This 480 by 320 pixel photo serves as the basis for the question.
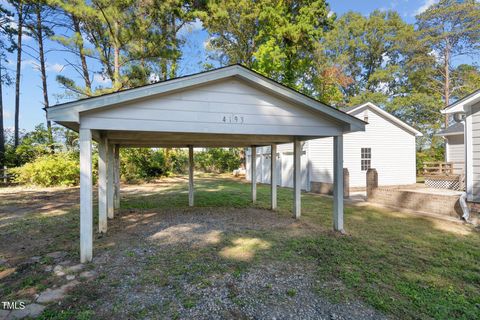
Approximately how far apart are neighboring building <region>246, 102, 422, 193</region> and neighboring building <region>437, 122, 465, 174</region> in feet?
6.32

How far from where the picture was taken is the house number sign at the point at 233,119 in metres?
4.84

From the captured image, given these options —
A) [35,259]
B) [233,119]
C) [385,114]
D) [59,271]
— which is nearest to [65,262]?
[59,271]

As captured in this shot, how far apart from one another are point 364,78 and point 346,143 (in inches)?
936

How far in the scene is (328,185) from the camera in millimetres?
12539

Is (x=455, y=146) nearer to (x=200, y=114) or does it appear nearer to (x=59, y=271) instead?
(x=200, y=114)

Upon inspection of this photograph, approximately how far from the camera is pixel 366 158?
47.8 feet

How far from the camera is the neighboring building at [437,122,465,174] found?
48.2ft

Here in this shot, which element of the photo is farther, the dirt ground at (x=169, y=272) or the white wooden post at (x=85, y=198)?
the white wooden post at (x=85, y=198)

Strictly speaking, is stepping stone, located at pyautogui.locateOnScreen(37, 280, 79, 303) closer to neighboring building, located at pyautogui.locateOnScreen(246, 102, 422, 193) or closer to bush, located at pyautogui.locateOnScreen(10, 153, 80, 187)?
neighboring building, located at pyautogui.locateOnScreen(246, 102, 422, 193)

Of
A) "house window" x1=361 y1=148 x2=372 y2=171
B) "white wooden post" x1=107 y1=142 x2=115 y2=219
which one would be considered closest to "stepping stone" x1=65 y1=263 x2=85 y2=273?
"white wooden post" x1=107 y1=142 x2=115 y2=219

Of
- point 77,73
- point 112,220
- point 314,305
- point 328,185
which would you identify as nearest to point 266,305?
point 314,305

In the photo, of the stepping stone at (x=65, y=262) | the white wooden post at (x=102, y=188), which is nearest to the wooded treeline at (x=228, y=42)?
the white wooden post at (x=102, y=188)

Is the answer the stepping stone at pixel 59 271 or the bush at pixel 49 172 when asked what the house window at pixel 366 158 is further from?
the bush at pixel 49 172

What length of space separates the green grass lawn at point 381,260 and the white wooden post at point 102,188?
58cm
